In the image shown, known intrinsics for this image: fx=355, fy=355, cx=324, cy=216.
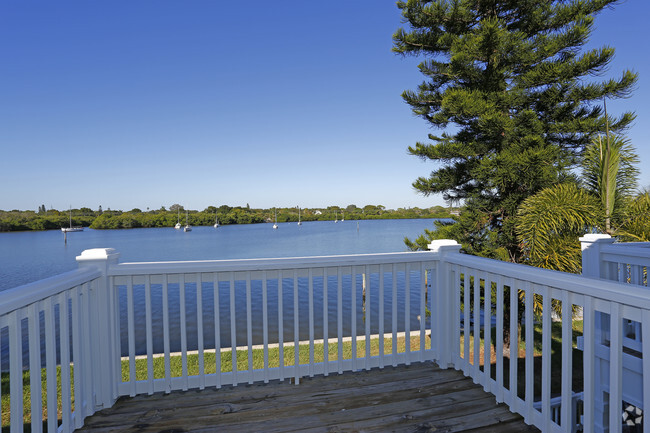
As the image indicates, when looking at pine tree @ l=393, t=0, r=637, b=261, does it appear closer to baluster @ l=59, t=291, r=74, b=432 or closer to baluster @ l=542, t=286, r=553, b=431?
baluster @ l=542, t=286, r=553, b=431

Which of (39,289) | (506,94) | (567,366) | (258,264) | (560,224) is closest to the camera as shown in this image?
(39,289)

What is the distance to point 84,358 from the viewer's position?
178cm

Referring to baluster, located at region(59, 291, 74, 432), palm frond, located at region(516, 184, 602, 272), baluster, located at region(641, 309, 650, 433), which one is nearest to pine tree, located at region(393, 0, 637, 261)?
palm frond, located at region(516, 184, 602, 272)

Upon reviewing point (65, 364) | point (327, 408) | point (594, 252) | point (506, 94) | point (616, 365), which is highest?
point (506, 94)

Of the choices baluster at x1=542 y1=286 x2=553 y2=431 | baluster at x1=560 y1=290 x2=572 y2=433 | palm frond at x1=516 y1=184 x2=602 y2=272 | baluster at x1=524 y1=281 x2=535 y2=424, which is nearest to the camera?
baluster at x1=560 y1=290 x2=572 y2=433

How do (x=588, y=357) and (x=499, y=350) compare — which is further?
(x=499, y=350)

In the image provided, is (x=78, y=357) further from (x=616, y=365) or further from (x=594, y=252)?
(x=594, y=252)

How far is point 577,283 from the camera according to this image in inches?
55.2

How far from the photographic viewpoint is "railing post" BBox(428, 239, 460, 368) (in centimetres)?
240

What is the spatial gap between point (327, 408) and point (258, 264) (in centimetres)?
89

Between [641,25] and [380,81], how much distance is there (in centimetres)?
631

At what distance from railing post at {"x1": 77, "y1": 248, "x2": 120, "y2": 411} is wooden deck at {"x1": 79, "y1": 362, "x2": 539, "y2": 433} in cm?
10

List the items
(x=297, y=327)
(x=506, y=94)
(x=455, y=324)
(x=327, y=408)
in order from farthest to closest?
1. (x=506, y=94)
2. (x=455, y=324)
3. (x=297, y=327)
4. (x=327, y=408)

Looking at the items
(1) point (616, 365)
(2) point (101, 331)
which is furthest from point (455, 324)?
(2) point (101, 331)
